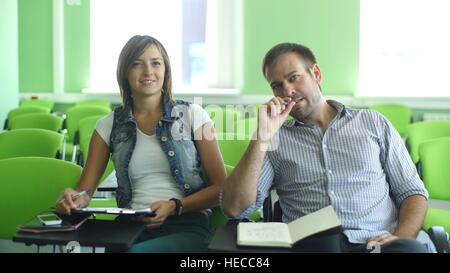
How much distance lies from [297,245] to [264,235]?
0.33 ft

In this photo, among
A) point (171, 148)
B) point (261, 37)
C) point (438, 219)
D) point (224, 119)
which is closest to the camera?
point (171, 148)

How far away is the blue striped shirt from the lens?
192cm

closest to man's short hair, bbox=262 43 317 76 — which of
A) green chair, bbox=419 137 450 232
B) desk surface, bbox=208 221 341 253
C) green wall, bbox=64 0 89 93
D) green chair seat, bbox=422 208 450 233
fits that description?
desk surface, bbox=208 221 341 253

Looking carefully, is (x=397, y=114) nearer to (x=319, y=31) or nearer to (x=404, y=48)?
(x=404, y=48)

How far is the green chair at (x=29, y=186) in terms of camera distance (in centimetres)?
219

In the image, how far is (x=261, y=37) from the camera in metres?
6.28

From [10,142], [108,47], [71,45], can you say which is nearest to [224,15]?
[108,47]

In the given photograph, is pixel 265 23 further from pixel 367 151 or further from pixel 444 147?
pixel 367 151

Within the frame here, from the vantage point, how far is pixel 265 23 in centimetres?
625

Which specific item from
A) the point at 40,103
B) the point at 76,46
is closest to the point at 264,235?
the point at 40,103

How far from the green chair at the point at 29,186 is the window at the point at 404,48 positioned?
456 centimetres

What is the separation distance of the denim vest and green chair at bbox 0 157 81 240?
218 millimetres

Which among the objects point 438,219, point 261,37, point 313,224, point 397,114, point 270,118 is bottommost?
point 438,219

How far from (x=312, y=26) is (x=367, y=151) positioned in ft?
14.4
